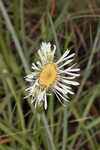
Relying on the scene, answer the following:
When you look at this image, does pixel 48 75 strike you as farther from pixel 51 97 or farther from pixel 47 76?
pixel 51 97

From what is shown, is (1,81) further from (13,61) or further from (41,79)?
(41,79)

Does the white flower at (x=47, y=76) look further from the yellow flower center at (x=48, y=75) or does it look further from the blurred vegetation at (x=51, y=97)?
the blurred vegetation at (x=51, y=97)

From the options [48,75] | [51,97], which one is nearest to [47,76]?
[48,75]

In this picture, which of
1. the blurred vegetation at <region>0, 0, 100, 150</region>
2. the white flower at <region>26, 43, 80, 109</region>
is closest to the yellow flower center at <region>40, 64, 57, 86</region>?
the white flower at <region>26, 43, 80, 109</region>

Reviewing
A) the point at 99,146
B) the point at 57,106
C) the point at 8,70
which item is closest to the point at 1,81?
the point at 8,70

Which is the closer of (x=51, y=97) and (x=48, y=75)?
(x=48, y=75)

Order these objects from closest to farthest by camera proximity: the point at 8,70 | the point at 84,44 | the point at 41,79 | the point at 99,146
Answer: the point at 41,79
the point at 99,146
the point at 8,70
the point at 84,44
